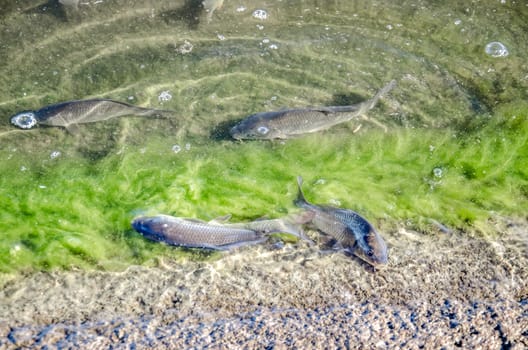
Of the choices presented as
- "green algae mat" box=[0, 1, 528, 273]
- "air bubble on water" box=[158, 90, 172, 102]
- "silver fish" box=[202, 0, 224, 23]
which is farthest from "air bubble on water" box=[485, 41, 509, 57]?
"air bubble on water" box=[158, 90, 172, 102]

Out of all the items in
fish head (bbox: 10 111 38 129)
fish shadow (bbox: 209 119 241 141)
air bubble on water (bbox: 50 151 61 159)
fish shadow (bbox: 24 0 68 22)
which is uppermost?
fish shadow (bbox: 24 0 68 22)

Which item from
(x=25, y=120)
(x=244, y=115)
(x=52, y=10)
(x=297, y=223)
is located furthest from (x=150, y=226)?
(x=52, y=10)

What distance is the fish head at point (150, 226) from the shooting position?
4258 millimetres

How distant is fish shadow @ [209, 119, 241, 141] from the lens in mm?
5656

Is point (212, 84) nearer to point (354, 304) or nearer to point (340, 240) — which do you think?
Answer: point (340, 240)

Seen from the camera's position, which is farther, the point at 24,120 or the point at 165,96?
the point at 165,96

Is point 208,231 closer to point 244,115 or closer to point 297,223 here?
point 297,223

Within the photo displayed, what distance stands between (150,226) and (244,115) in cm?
220

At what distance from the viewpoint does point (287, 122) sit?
17.5ft

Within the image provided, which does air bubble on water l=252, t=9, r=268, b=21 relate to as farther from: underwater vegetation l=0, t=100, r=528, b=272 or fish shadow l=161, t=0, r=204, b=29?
underwater vegetation l=0, t=100, r=528, b=272

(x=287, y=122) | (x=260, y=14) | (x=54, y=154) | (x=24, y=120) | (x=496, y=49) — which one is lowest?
(x=54, y=154)

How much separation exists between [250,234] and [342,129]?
2159mm

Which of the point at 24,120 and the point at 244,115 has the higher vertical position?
the point at 244,115

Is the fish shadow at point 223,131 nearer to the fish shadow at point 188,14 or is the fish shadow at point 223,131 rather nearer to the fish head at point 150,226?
the fish head at point 150,226
